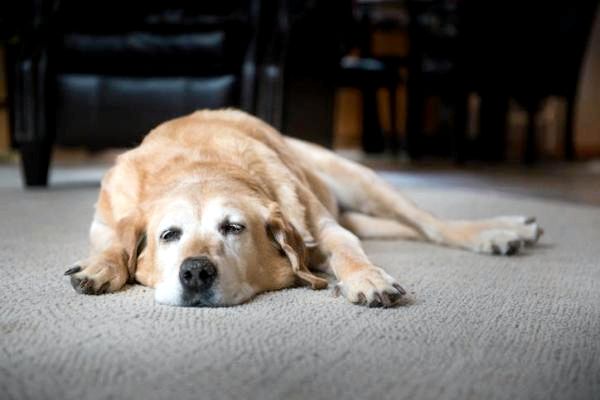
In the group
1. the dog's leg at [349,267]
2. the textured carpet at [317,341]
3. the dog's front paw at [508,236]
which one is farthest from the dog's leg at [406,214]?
the dog's leg at [349,267]

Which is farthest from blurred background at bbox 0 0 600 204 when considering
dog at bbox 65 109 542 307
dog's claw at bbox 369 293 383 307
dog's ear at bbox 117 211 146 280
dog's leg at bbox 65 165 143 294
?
dog's claw at bbox 369 293 383 307

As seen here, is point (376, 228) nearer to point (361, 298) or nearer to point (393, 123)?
point (361, 298)

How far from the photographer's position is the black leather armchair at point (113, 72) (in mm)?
3545

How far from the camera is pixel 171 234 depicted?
1461 mm

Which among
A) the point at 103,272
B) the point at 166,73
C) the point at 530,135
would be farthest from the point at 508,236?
the point at 530,135

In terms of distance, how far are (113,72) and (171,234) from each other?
2475 millimetres

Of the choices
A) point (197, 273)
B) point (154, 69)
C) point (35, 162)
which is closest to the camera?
point (197, 273)

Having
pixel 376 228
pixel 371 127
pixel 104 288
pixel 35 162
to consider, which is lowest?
pixel 371 127

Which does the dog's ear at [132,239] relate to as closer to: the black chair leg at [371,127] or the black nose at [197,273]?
the black nose at [197,273]

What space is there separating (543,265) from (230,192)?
884 millimetres

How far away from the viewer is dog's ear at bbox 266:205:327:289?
→ 5.09 ft

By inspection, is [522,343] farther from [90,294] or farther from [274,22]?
[274,22]

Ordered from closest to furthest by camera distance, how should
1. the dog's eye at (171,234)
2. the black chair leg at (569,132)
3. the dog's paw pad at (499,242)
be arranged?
the dog's eye at (171,234) → the dog's paw pad at (499,242) → the black chair leg at (569,132)

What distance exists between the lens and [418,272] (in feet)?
5.78
